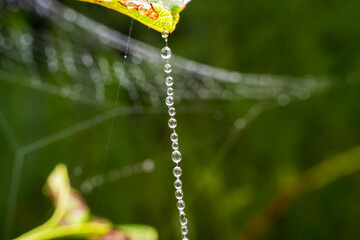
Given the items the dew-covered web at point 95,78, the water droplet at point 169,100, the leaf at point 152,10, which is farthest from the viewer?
the dew-covered web at point 95,78

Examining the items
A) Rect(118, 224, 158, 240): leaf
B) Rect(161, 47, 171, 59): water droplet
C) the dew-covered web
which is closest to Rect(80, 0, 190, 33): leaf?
Rect(161, 47, 171, 59): water droplet

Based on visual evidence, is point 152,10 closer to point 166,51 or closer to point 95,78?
point 166,51

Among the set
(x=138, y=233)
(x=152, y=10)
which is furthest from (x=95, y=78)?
(x=152, y=10)

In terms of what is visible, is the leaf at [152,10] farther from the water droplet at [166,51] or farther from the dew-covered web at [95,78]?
the dew-covered web at [95,78]

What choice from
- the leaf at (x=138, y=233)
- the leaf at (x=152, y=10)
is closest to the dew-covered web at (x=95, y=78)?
the leaf at (x=138, y=233)

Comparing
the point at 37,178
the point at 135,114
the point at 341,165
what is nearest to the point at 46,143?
the point at 37,178

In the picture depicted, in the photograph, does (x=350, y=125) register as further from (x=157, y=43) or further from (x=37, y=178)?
(x=37, y=178)
